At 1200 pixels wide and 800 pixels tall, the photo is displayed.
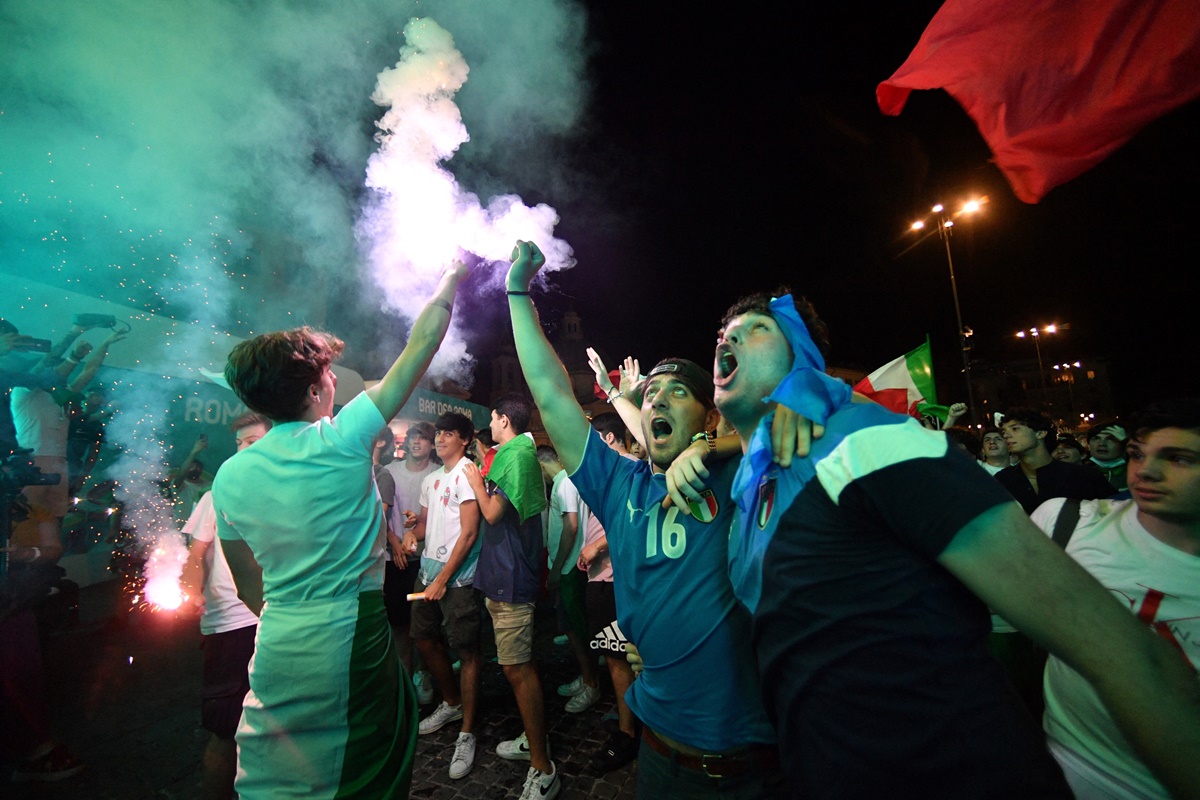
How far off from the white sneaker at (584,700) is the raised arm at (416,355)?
4.03 metres

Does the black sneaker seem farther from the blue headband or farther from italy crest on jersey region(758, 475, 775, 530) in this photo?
the blue headband

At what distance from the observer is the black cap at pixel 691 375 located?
2.46 meters

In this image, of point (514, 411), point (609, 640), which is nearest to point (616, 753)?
point (609, 640)

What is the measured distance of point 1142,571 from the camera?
2021 millimetres

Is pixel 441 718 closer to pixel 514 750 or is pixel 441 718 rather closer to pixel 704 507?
pixel 514 750

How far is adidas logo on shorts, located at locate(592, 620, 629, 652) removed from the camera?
13.6 ft

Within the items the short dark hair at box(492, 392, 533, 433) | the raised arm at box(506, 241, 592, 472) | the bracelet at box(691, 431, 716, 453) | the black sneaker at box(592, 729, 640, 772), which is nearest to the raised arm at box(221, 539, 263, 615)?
the raised arm at box(506, 241, 592, 472)

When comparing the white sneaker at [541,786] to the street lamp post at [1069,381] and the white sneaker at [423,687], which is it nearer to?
the white sneaker at [423,687]

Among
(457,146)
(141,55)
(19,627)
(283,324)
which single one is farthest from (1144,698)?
(283,324)

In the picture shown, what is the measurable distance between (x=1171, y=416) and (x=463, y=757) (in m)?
4.99

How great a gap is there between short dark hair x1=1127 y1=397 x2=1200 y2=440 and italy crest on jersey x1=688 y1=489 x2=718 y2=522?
2.08 meters

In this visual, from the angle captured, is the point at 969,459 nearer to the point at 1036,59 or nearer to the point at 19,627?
the point at 1036,59

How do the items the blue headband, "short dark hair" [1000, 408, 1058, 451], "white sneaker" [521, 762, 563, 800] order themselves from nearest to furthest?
the blue headband, "white sneaker" [521, 762, 563, 800], "short dark hair" [1000, 408, 1058, 451]

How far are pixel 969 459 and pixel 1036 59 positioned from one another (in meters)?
5.06
